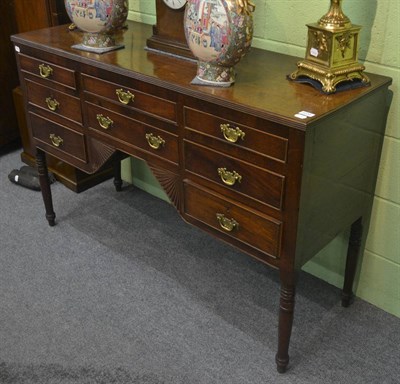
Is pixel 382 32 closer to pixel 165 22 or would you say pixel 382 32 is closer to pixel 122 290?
pixel 165 22

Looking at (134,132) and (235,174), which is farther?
(134,132)

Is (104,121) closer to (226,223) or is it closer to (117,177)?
(226,223)

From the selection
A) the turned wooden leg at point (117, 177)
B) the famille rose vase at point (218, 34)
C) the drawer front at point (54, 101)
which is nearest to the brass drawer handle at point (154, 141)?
the famille rose vase at point (218, 34)

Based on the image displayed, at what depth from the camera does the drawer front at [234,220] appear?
5.08ft

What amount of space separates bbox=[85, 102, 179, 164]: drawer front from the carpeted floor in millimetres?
613

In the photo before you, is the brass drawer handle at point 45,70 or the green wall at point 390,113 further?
the brass drawer handle at point 45,70

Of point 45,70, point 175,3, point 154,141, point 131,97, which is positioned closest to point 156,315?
point 154,141

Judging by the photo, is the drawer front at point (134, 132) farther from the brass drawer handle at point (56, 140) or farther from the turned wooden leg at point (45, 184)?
the turned wooden leg at point (45, 184)

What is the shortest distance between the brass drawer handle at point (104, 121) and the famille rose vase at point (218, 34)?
1.44 ft

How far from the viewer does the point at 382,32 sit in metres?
1.64

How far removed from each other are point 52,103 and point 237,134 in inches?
37.4

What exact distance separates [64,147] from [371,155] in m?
1.19

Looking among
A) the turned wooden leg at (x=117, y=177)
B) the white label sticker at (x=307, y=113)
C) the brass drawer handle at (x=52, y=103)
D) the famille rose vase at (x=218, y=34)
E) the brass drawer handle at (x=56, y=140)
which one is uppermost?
the famille rose vase at (x=218, y=34)

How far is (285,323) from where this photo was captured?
66.0 inches
